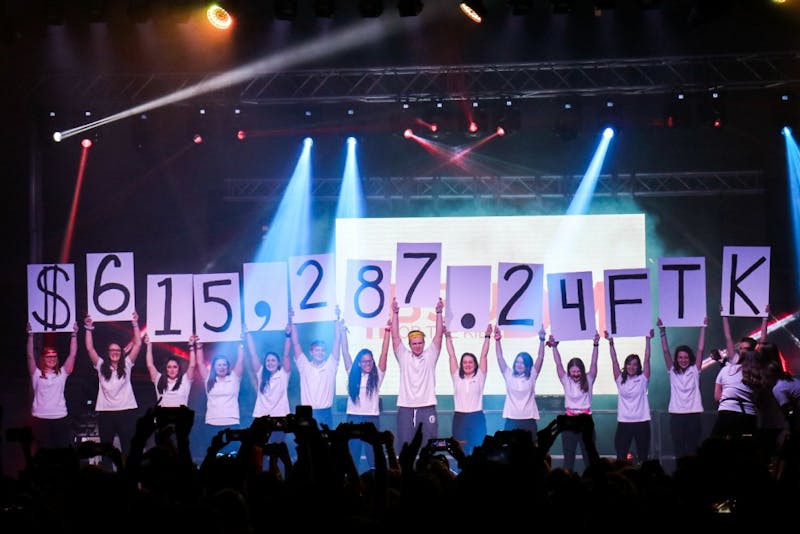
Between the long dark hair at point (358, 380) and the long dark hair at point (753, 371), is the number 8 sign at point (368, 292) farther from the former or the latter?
the long dark hair at point (753, 371)

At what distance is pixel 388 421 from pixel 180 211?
4.90 meters

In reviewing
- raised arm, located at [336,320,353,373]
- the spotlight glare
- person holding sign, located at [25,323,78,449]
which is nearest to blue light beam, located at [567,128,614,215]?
raised arm, located at [336,320,353,373]

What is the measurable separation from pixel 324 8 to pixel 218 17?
155cm

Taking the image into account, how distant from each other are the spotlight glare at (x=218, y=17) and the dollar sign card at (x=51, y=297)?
365 cm

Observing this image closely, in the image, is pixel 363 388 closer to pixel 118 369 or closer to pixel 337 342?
pixel 337 342

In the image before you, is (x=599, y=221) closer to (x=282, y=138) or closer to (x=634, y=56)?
(x=634, y=56)

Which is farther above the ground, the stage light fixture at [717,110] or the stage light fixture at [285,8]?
the stage light fixture at [285,8]

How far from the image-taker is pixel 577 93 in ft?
43.6

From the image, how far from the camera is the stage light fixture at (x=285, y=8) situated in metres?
11.7

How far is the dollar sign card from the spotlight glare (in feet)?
12.0

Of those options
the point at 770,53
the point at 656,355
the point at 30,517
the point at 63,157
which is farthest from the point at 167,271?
the point at 30,517

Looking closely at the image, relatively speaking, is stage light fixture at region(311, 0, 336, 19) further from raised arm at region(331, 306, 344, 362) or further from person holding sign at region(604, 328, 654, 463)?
person holding sign at region(604, 328, 654, 463)

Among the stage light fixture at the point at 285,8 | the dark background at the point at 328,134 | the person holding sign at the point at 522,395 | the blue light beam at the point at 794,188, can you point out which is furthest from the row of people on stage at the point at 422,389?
the blue light beam at the point at 794,188

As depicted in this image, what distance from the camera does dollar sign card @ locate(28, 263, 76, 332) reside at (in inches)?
466
